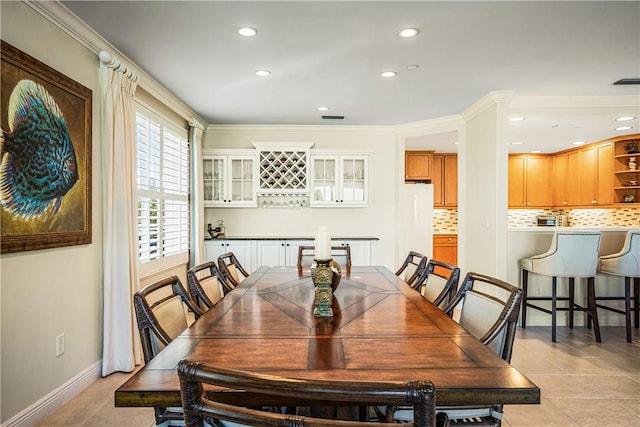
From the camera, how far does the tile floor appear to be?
2.28 meters

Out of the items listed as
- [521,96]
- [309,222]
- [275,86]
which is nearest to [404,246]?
[309,222]

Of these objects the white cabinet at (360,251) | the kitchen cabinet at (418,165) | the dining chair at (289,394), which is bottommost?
the white cabinet at (360,251)

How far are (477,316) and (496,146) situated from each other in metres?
2.75

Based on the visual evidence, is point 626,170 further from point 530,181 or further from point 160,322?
point 160,322

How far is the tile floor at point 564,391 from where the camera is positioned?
2.28 metres

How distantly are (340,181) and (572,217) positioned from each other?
489cm

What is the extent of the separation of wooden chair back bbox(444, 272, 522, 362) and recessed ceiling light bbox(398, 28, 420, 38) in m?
1.69

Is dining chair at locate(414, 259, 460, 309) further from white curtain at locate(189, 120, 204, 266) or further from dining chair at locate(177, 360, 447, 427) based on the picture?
white curtain at locate(189, 120, 204, 266)

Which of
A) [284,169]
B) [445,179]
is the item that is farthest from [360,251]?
[445,179]

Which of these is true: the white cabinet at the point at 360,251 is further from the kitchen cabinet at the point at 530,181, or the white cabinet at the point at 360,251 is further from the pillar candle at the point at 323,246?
the kitchen cabinet at the point at 530,181

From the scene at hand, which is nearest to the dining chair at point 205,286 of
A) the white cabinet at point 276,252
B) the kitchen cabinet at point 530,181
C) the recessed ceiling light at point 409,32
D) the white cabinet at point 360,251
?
the recessed ceiling light at point 409,32

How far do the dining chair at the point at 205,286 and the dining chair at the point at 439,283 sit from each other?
4.12 feet

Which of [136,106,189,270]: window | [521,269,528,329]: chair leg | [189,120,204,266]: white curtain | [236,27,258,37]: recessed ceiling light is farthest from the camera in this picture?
[189,120,204,266]: white curtain

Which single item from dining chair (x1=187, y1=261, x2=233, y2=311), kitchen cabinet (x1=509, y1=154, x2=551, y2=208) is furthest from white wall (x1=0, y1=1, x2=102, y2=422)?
kitchen cabinet (x1=509, y1=154, x2=551, y2=208)
